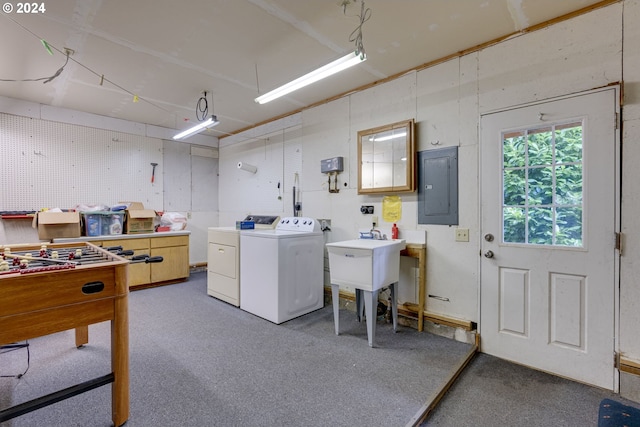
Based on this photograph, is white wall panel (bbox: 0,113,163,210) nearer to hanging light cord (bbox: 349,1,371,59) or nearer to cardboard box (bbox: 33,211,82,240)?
cardboard box (bbox: 33,211,82,240)

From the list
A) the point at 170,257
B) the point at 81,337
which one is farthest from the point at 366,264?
the point at 170,257

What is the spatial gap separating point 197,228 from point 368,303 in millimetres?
4360

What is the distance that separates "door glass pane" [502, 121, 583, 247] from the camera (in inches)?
84.7

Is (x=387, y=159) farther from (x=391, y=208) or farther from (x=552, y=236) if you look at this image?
(x=552, y=236)

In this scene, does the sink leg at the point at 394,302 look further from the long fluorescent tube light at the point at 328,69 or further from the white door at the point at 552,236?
the long fluorescent tube light at the point at 328,69

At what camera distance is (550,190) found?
7.38 ft

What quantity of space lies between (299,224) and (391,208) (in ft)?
3.83

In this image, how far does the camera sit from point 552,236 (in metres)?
Result: 2.24

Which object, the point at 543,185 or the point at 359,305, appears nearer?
the point at 543,185

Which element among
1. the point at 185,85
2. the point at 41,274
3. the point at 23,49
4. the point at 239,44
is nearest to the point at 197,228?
the point at 185,85

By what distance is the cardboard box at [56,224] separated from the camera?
12.1ft

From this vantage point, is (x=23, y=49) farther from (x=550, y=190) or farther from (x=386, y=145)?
(x=550, y=190)

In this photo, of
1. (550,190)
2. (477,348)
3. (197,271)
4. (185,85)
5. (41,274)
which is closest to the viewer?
(41,274)

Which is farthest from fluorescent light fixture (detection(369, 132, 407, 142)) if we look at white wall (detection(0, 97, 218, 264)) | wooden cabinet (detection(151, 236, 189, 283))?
white wall (detection(0, 97, 218, 264))
